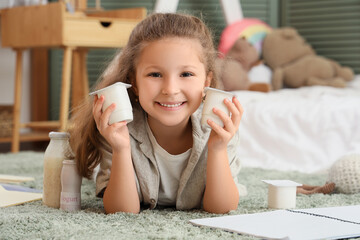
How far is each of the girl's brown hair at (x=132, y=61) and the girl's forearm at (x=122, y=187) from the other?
0.11 meters

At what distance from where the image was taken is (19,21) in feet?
8.58

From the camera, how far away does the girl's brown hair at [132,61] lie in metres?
1.24

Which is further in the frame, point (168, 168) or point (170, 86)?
point (168, 168)

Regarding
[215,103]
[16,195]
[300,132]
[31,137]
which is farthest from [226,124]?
[31,137]

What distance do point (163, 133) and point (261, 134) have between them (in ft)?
3.59

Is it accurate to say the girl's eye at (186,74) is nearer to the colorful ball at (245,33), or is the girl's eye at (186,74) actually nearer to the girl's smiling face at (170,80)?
the girl's smiling face at (170,80)

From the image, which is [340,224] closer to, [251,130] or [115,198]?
[115,198]

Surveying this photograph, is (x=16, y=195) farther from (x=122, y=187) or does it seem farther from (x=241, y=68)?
(x=241, y=68)

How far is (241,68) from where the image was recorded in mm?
2912

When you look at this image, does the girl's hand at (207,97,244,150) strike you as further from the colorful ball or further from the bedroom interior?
the colorful ball

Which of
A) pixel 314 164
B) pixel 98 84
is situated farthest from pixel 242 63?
pixel 98 84

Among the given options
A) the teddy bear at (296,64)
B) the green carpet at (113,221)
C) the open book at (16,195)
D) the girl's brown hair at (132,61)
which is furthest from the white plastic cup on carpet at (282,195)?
the teddy bear at (296,64)

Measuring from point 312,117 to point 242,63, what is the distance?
84 centimetres

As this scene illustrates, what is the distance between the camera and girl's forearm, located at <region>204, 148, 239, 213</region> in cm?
118
